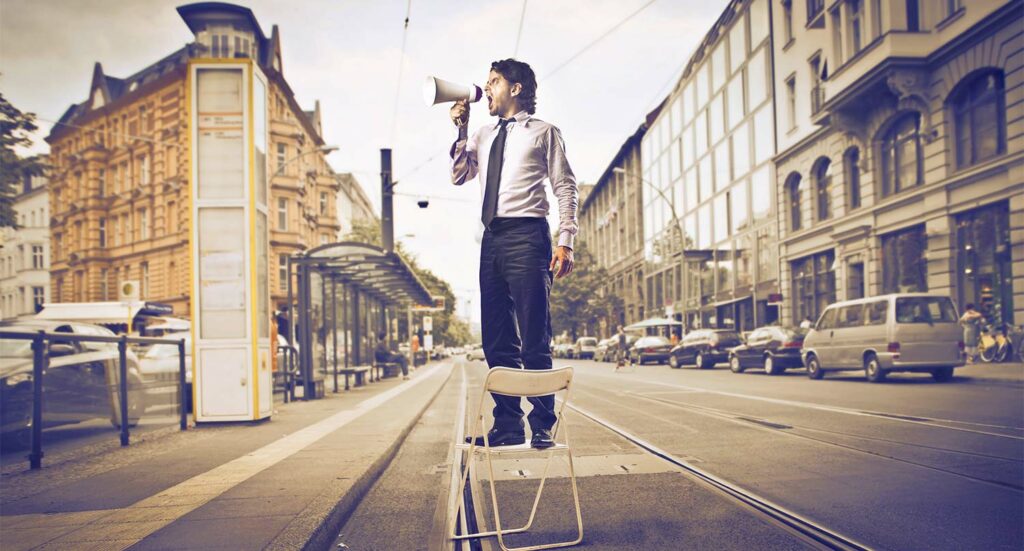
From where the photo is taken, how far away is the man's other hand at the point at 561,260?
4.02 m

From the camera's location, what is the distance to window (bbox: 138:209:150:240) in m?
35.7

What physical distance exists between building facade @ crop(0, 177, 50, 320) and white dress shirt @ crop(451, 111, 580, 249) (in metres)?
8.97

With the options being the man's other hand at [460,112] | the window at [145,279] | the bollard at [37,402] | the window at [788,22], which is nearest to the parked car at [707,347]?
the window at [788,22]

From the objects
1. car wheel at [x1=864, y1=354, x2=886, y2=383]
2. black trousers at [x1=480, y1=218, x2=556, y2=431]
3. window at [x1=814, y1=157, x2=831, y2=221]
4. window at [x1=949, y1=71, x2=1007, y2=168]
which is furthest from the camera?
window at [x1=814, y1=157, x2=831, y2=221]

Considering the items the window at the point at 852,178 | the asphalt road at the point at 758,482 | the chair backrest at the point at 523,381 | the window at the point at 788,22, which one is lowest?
the asphalt road at the point at 758,482

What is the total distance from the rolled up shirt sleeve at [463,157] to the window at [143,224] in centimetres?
3475

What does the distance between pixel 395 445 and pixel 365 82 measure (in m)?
3.28

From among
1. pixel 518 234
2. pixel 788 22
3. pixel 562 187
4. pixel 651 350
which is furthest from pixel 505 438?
pixel 651 350

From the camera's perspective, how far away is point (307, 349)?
1468 cm

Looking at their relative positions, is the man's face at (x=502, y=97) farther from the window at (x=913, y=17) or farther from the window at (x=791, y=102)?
the window at (x=791, y=102)

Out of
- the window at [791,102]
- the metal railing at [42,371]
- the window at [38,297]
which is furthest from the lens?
the window at [791,102]

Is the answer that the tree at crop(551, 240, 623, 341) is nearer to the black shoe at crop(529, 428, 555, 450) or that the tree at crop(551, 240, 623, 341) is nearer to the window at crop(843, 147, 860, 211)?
the window at crop(843, 147, 860, 211)

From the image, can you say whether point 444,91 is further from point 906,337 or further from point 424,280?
point 424,280

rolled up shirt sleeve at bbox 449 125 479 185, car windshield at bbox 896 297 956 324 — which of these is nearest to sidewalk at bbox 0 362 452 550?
rolled up shirt sleeve at bbox 449 125 479 185
